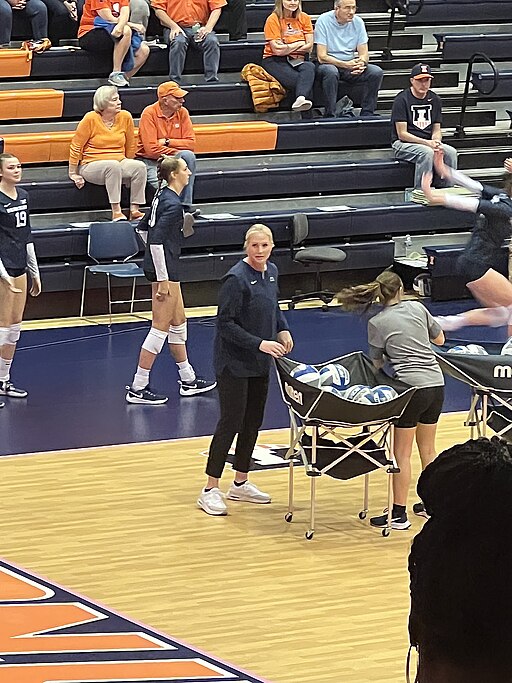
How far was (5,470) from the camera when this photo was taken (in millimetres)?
8359

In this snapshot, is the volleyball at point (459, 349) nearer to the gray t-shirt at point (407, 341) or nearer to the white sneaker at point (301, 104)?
the gray t-shirt at point (407, 341)

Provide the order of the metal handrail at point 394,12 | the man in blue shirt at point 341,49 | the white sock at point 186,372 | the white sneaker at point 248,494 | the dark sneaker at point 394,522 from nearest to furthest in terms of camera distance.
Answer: the dark sneaker at point 394,522 < the white sneaker at point 248,494 < the white sock at point 186,372 < the man in blue shirt at point 341,49 < the metal handrail at point 394,12

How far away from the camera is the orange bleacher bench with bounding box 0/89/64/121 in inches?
539

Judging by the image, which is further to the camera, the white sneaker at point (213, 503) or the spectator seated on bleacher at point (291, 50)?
the spectator seated on bleacher at point (291, 50)

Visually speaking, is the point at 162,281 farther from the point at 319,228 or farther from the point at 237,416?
the point at 319,228

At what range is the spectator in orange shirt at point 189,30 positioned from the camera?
1462cm

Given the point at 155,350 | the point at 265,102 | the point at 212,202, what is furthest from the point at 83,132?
the point at 155,350

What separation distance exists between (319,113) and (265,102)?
725mm

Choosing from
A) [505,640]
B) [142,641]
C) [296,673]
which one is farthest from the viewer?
[142,641]

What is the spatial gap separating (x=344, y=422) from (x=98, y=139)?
6.78 meters

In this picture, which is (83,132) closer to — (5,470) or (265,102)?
(265,102)

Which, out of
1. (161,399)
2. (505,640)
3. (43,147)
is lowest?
(161,399)

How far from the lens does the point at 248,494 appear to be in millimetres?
7934

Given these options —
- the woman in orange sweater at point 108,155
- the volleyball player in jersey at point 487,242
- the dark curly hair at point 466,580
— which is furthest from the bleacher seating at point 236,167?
the dark curly hair at point 466,580
